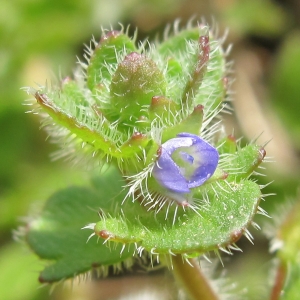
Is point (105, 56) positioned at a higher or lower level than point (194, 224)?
higher

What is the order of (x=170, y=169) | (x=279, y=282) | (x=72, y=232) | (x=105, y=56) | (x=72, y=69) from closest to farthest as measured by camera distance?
1. (x=170, y=169)
2. (x=105, y=56)
3. (x=72, y=232)
4. (x=279, y=282)
5. (x=72, y=69)

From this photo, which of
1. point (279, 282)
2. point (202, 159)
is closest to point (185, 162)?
point (202, 159)

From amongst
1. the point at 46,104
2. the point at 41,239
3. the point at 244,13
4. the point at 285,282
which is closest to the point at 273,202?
the point at 285,282

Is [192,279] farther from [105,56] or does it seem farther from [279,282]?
[105,56]

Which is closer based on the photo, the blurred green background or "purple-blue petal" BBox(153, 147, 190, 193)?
"purple-blue petal" BBox(153, 147, 190, 193)


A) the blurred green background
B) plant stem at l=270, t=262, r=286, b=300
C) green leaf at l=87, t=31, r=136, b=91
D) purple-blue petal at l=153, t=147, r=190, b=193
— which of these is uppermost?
the blurred green background

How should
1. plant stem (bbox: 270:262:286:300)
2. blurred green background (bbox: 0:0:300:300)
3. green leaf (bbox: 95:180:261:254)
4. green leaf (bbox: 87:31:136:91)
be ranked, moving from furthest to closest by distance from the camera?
blurred green background (bbox: 0:0:300:300), plant stem (bbox: 270:262:286:300), green leaf (bbox: 87:31:136:91), green leaf (bbox: 95:180:261:254)

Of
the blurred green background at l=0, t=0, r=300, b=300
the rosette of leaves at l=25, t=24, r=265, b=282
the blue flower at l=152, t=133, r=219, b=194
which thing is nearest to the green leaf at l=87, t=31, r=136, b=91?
the rosette of leaves at l=25, t=24, r=265, b=282

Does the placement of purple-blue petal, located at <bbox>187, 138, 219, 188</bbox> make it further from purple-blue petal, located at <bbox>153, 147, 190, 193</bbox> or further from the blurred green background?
the blurred green background
